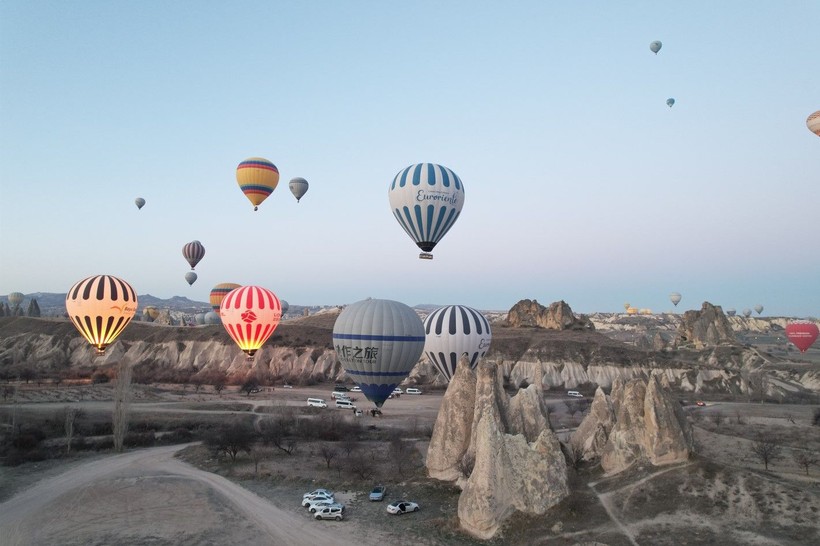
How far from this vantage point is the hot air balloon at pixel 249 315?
36.1 meters

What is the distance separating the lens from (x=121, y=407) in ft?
114

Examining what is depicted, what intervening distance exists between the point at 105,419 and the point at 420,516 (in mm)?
32668

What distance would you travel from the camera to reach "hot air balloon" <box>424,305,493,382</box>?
31.8 metres

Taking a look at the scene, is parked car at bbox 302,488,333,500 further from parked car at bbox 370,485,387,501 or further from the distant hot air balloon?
the distant hot air balloon

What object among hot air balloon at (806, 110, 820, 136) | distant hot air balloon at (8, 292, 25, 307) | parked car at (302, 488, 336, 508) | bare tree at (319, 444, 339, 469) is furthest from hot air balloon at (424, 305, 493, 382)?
distant hot air balloon at (8, 292, 25, 307)

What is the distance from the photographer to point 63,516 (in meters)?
21.7

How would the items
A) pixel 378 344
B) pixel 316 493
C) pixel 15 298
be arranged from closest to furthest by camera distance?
pixel 316 493
pixel 378 344
pixel 15 298

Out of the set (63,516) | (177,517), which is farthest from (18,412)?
(177,517)

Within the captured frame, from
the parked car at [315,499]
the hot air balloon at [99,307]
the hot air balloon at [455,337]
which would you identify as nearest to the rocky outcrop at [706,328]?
the hot air balloon at [455,337]

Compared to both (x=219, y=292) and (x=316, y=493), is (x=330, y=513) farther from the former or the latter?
(x=219, y=292)

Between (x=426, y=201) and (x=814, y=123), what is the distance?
31.6m

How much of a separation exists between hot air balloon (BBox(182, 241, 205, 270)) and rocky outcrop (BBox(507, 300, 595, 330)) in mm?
55004

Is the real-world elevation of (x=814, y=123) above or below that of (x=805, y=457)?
above

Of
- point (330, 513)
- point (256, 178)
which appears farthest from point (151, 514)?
point (256, 178)
